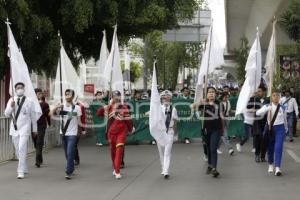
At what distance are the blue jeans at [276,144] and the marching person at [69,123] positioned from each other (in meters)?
3.83

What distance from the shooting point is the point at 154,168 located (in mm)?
12883

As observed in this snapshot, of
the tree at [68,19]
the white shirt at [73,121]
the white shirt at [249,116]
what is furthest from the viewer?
the tree at [68,19]

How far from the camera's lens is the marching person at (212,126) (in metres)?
11.5

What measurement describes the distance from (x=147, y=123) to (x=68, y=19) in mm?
4087

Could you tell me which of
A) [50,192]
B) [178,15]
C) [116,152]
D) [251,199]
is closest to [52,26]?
[178,15]

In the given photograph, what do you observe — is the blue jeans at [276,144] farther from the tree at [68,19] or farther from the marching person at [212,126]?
the tree at [68,19]

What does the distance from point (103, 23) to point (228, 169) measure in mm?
8994

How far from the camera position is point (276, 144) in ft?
38.2

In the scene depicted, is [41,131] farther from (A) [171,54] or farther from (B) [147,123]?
(A) [171,54]

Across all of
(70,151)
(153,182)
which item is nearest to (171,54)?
(70,151)

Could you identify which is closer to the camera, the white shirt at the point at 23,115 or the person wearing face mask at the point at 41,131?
the white shirt at the point at 23,115

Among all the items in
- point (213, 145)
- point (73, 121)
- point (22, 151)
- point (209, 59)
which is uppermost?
point (209, 59)

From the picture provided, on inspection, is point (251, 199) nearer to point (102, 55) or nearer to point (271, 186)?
point (271, 186)

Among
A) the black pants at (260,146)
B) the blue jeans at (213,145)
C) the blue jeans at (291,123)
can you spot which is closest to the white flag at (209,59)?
the blue jeans at (213,145)
